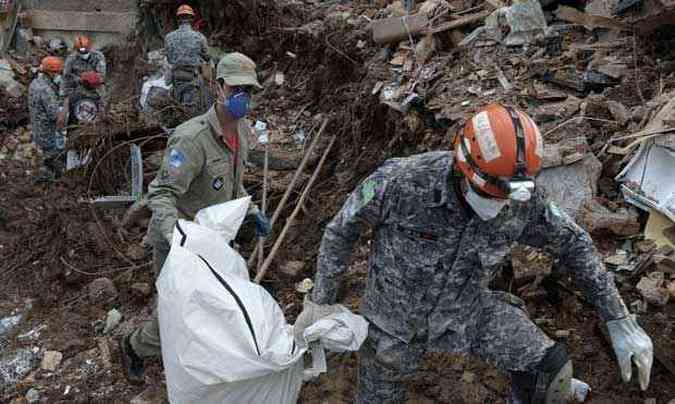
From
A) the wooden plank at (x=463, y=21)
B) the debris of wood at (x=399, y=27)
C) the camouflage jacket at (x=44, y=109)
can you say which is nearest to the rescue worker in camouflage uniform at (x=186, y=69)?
the camouflage jacket at (x=44, y=109)

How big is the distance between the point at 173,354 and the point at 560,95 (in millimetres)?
3584

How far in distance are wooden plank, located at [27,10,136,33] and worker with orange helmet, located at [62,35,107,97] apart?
2.53 metres

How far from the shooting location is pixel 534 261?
3.49 m

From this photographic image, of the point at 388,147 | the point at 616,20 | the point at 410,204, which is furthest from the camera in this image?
the point at 388,147

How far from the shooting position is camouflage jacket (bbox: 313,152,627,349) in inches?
89.4

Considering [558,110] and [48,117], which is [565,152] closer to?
[558,110]

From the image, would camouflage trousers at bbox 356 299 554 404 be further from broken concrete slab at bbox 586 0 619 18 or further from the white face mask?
broken concrete slab at bbox 586 0 619 18

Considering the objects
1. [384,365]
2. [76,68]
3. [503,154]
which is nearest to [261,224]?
[384,365]

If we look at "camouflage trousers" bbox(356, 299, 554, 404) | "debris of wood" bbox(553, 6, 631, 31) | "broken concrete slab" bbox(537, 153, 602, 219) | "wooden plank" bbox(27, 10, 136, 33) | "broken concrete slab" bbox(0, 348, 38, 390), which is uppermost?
"debris of wood" bbox(553, 6, 631, 31)

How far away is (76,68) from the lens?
7359 mm

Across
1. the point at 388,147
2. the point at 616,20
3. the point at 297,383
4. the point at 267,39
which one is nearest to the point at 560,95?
the point at 616,20

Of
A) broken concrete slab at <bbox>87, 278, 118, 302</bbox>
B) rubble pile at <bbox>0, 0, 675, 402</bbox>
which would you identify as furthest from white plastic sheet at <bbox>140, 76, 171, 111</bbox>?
broken concrete slab at <bbox>87, 278, 118, 302</bbox>

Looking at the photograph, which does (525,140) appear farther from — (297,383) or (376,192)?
(297,383)

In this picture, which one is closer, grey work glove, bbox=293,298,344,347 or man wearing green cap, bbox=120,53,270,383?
grey work glove, bbox=293,298,344,347
